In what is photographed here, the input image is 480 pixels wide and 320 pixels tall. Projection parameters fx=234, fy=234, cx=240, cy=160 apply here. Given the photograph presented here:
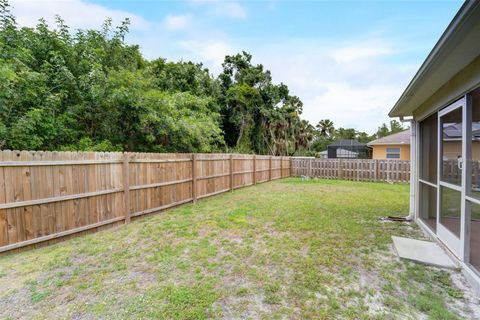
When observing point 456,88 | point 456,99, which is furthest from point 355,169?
point 456,88

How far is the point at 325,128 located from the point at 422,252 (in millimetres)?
41379

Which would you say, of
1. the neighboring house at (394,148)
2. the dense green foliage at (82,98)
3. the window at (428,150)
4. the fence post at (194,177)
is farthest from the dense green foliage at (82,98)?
the neighboring house at (394,148)

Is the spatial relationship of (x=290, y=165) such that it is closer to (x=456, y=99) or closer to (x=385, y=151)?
(x=385, y=151)

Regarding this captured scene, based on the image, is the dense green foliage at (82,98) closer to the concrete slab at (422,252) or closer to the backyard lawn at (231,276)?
the backyard lawn at (231,276)

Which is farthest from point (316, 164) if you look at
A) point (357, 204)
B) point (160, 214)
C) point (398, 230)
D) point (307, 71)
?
point (160, 214)

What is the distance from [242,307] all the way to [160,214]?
13.1ft

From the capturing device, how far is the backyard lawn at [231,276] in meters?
2.14

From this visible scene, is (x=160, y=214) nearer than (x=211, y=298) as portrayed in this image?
No

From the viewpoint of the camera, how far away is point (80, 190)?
4.12m

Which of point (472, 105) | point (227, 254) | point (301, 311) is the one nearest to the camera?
point (301, 311)

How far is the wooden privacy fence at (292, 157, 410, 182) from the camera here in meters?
→ 11.2

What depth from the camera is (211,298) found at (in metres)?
2.31

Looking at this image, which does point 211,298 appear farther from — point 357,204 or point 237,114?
point 237,114

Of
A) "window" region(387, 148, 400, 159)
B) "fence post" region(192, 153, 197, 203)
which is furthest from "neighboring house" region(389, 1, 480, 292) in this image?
"window" region(387, 148, 400, 159)
